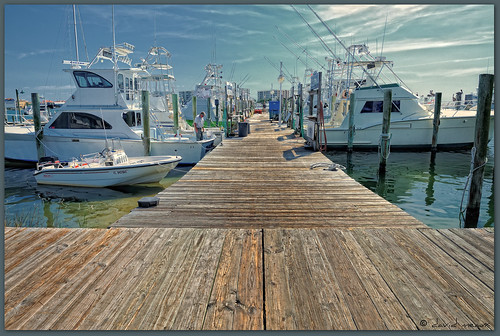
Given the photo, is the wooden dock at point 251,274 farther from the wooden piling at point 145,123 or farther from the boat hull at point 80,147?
the boat hull at point 80,147

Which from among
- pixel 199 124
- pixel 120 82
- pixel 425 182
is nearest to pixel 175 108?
pixel 120 82

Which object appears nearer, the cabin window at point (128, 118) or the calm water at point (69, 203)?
the calm water at point (69, 203)

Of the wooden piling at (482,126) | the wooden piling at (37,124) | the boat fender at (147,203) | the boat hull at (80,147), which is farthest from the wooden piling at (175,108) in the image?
the wooden piling at (482,126)

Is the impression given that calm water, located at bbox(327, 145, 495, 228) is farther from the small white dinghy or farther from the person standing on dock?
the small white dinghy

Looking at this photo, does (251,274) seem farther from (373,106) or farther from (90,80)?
(373,106)

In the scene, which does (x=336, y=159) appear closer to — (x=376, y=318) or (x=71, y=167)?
(x=71, y=167)

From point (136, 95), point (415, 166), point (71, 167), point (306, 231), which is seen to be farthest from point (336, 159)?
point (306, 231)

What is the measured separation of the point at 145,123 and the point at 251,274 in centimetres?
1232

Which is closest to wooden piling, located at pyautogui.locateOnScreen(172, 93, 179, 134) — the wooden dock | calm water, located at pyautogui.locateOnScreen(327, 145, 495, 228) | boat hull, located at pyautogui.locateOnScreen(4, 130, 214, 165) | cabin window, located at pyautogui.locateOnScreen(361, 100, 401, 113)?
boat hull, located at pyautogui.locateOnScreen(4, 130, 214, 165)

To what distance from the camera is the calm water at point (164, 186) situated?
27.6 ft

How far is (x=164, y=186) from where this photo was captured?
11906 millimetres

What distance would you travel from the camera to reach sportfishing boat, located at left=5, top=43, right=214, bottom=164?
46.6 ft

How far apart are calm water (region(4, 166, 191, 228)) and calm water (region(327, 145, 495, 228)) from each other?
8183mm

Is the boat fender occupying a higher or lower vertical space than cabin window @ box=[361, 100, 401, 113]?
lower
